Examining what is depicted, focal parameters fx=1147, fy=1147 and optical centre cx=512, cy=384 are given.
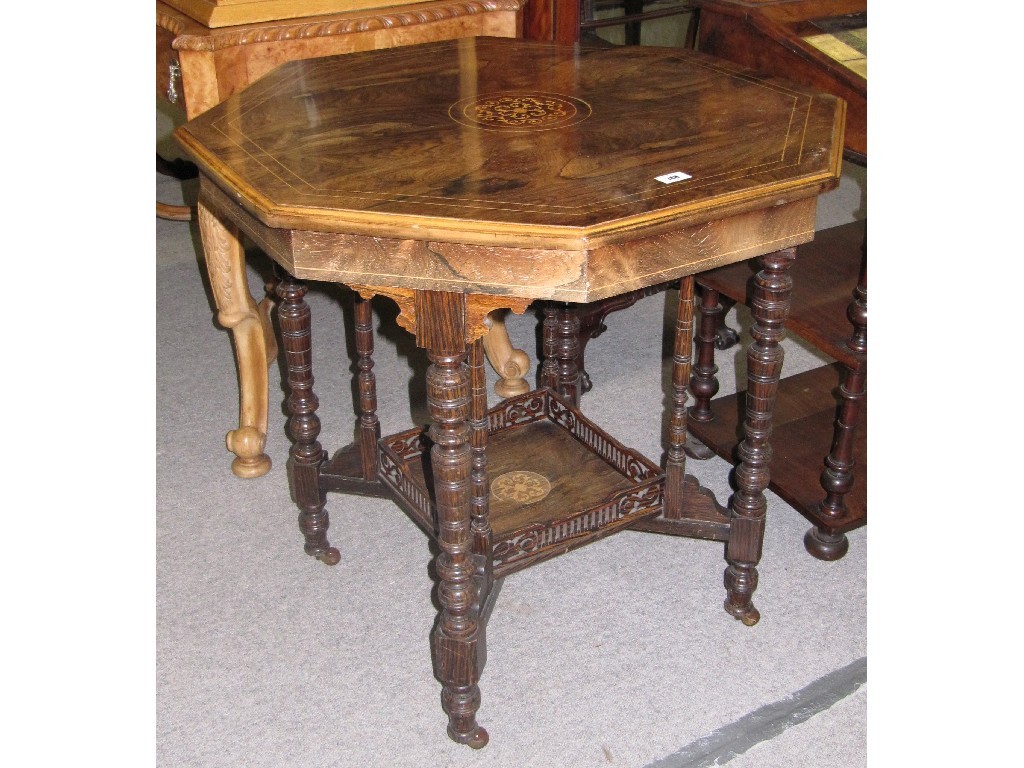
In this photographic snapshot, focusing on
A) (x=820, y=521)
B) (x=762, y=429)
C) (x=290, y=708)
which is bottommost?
(x=290, y=708)

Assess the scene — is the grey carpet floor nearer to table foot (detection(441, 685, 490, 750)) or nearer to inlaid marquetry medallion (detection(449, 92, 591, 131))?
table foot (detection(441, 685, 490, 750))

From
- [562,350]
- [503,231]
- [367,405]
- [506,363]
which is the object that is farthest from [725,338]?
[503,231]

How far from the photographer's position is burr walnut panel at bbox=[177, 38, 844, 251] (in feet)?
5.17

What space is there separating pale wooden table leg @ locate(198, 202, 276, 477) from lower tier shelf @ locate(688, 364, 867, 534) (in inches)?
41.9

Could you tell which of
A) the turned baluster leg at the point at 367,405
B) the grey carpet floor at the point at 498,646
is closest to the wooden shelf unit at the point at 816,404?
the grey carpet floor at the point at 498,646

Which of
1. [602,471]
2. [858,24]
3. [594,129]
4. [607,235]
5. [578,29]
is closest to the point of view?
[607,235]

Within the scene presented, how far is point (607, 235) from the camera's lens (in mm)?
1532

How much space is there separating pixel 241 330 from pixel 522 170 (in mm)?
1209

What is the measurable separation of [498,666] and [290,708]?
1.32ft

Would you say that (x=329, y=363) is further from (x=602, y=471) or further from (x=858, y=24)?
(x=858, y=24)

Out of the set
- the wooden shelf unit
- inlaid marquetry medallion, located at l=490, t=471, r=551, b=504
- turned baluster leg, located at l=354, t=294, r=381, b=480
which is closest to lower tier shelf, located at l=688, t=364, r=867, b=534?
the wooden shelf unit

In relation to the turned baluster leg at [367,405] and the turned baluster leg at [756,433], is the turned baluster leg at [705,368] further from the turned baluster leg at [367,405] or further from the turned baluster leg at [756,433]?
the turned baluster leg at [367,405]

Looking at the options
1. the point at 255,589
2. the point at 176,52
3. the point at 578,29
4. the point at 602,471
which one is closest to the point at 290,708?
the point at 255,589

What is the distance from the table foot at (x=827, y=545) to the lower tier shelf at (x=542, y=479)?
1.55 ft
